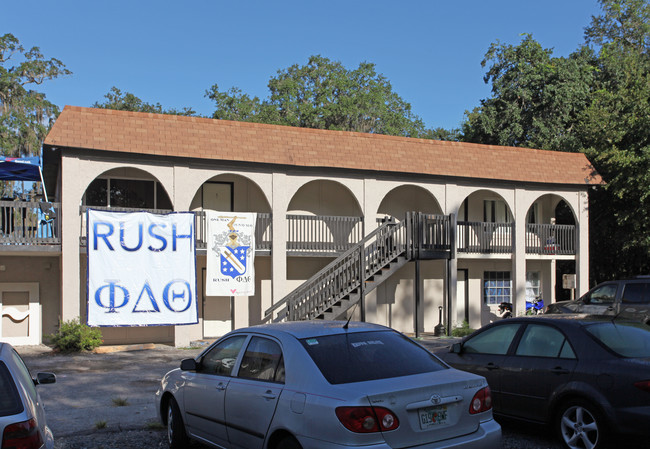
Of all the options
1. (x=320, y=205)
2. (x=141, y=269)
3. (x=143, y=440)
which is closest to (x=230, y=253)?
(x=141, y=269)

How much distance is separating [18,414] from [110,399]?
6.23 metres

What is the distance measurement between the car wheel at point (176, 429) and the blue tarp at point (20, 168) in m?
13.8

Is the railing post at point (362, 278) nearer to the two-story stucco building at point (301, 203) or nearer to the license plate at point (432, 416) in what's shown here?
the two-story stucco building at point (301, 203)

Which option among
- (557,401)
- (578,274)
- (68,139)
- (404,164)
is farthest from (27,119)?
(557,401)

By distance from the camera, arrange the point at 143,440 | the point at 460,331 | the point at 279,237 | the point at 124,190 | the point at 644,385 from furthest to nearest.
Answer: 1. the point at 460,331
2. the point at 124,190
3. the point at 279,237
4. the point at 143,440
5. the point at 644,385

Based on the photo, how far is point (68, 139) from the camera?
16266 mm

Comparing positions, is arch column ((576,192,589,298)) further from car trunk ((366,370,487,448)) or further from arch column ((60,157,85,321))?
car trunk ((366,370,487,448))

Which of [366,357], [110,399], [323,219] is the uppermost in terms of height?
[323,219]

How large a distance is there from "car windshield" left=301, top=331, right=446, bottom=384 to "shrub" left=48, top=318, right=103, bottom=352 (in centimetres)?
1198

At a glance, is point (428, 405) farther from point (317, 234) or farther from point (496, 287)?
point (496, 287)

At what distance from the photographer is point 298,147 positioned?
19.1m

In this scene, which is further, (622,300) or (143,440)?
(622,300)

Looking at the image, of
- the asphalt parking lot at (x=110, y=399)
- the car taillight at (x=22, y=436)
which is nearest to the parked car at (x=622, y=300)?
the asphalt parking lot at (x=110, y=399)

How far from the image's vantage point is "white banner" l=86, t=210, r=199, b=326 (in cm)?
1605
